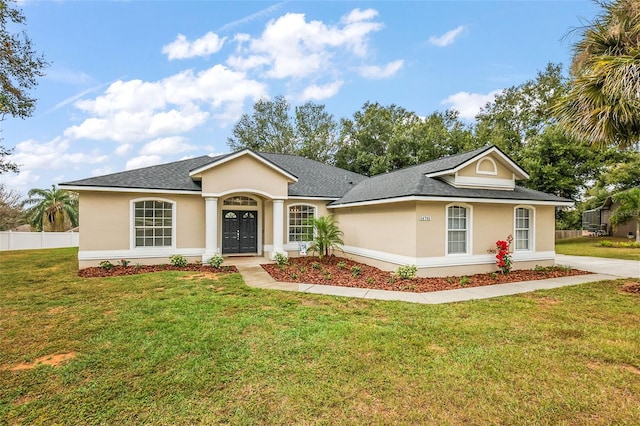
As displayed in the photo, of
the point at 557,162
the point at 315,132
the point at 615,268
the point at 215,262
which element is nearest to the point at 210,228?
the point at 215,262

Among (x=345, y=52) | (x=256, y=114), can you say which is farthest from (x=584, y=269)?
(x=256, y=114)

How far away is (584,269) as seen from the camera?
12.1 m

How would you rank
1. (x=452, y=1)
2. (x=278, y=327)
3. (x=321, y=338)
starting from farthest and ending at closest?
(x=452, y=1) < (x=278, y=327) < (x=321, y=338)

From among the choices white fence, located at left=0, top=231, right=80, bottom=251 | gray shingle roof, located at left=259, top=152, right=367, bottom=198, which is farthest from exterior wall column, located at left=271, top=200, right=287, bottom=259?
white fence, located at left=0, top=231, right=80, bottom=251

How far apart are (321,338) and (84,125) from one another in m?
22.2

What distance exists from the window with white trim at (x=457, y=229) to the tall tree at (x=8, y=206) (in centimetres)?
3294

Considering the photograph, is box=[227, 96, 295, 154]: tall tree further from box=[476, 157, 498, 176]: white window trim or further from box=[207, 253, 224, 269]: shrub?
box=[476, 157, 498, 176]: white window trim

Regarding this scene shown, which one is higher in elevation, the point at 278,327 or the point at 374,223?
the point at 374,223

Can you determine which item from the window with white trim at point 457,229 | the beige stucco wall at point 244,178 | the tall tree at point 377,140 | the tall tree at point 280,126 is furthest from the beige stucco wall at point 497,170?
the tall tree at point 280,126

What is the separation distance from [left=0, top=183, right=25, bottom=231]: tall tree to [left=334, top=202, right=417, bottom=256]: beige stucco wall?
28.4 m

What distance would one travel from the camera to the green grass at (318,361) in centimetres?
320

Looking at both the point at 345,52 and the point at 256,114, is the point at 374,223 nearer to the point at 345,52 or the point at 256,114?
the point at 345,52

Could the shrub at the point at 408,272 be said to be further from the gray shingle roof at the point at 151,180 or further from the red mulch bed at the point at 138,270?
the gray shingle roof at the point at 151,180

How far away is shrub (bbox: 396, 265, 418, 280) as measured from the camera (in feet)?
31.9
